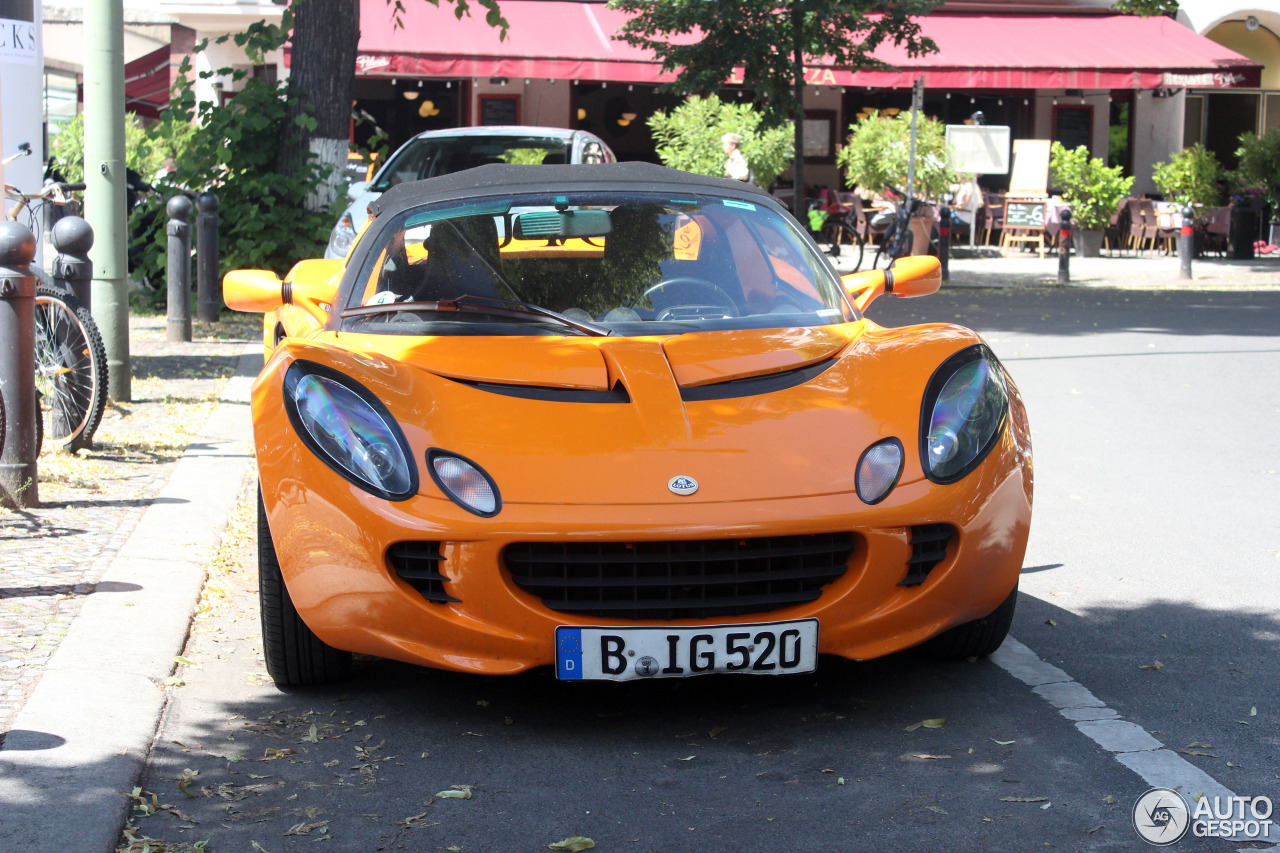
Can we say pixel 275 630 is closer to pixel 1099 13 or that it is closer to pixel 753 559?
pixel 753 559

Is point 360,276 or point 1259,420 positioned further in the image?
point 1259,420

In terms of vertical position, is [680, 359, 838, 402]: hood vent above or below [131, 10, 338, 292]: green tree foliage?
below

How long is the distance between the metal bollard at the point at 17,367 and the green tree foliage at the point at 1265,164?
2049 cm

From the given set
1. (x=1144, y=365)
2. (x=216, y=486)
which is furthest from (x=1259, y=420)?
(x=216, y=486)

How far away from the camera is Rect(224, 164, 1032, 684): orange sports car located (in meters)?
3.23

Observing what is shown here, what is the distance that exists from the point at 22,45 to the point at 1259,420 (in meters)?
7.96

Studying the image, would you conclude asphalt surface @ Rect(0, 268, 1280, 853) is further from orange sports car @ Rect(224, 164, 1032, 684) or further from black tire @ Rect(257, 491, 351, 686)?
orange sports car @ Rect(224, 164, 1032, 684)

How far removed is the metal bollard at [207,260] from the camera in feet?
38.8

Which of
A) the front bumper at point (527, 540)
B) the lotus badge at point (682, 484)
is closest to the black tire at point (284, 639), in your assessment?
the front bumper at point (527, 540)

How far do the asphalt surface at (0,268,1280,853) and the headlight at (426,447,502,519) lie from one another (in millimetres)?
592

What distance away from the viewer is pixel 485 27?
22266 mm

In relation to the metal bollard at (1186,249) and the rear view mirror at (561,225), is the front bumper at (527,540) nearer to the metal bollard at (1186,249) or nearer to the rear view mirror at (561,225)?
the rear view mirror at (561,225)
